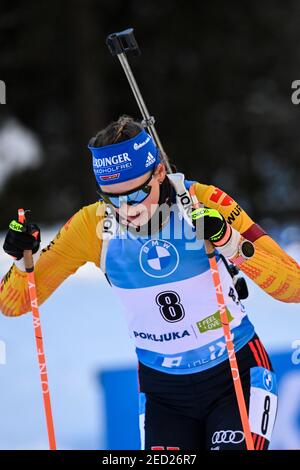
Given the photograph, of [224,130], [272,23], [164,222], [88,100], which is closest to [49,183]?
[88,100]

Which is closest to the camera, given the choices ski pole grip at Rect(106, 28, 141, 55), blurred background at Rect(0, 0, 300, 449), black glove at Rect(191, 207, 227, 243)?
black glove at Rect(191, 207, 227, 243)

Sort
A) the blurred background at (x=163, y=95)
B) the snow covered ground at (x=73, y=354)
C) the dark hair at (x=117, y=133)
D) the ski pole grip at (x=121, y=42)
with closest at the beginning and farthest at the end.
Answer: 1. the dark hair at (x=117, y=133)
2. the ski pole grip at (x=121, y=42)
3. the snow covered ground at (x=73, y=354)
4. the blurred background at (x=163, y=95)

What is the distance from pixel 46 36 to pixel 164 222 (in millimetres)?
12444

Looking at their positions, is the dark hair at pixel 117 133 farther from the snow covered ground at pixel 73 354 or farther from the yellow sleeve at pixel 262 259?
the snow covered ground at pixel 73 354

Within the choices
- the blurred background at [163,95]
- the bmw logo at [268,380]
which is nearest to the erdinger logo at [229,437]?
the bmw logo at [268,380]

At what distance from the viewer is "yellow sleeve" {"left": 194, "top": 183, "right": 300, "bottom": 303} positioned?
339 centimetres

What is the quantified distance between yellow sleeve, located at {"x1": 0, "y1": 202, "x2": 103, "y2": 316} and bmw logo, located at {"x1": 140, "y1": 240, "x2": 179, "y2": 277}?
0.66 ft

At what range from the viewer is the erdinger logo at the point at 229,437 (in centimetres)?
340

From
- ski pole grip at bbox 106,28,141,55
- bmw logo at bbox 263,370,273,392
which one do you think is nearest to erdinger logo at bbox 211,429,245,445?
bmw logo at bbox 263,370,273,392

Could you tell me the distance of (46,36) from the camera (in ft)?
50.5

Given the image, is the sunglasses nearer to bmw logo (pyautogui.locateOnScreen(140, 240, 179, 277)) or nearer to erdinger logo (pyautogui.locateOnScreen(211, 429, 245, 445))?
bmw logo (pyautogui.locateOnScreen(140, 240, 179, 277))

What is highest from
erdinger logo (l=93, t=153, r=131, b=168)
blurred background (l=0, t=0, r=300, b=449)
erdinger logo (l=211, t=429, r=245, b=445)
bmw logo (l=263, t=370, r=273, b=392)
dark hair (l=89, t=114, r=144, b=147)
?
blurred background (l=0, t=0, r=300, b=449)

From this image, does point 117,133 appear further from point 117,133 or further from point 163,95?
point 163,95

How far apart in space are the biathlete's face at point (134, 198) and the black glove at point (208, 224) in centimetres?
18
